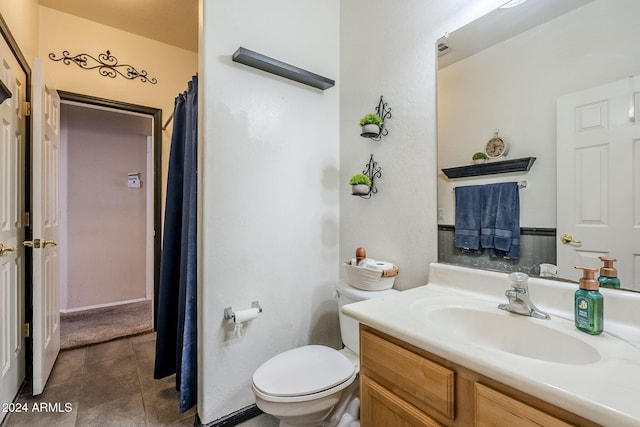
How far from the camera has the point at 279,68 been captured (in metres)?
1.63

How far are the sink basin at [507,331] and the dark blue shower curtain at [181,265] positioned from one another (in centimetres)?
117

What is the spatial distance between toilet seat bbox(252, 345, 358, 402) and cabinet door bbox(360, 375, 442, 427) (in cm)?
24

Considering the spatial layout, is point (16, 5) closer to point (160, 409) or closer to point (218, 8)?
point (218, 8)

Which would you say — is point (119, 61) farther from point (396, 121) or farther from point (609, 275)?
point (609, 275)

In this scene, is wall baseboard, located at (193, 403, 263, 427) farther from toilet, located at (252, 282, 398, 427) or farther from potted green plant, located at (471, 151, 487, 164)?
potted green plant, located at (471, 151, 487, 164)

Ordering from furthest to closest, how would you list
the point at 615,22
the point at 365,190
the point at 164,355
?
1. the point at 164,355
2. the point at 365,190
3. the point at 615,22

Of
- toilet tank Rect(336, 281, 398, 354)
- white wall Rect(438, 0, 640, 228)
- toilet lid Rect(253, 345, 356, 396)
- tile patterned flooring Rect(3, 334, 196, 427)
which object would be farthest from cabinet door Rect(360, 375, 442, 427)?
tile patterned flooring Rect(3, 334, 196, 427)

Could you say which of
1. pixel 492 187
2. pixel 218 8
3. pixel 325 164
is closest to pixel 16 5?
pixel 218 8

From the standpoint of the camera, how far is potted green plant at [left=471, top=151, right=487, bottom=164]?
49.1 inches

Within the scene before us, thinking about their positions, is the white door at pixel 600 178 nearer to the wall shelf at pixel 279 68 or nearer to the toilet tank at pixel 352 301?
the toilet tank at pixel 352 301

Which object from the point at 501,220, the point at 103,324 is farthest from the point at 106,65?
the point at 501,220

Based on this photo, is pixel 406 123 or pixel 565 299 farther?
pixel 406 123

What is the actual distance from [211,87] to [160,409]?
181 cm

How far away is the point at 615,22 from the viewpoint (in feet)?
3.06
